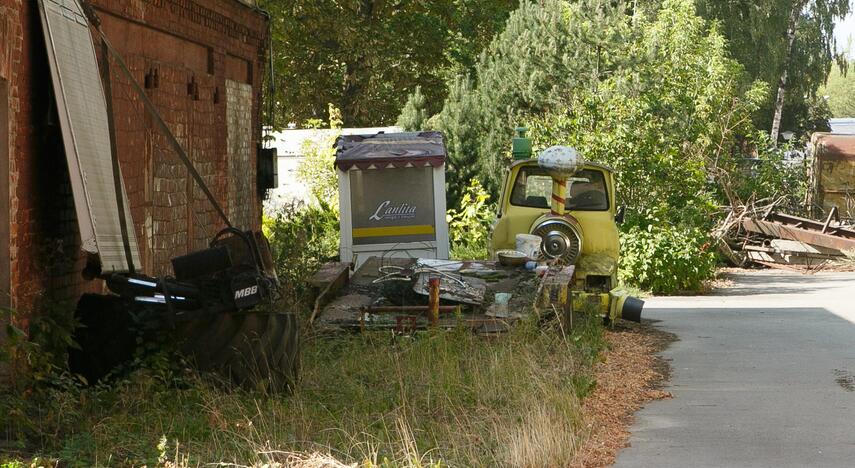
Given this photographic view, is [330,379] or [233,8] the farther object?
[233,8]

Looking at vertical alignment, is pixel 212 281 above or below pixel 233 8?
below

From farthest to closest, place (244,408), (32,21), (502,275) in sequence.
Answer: (502,275) < (32,21) < (244,408)

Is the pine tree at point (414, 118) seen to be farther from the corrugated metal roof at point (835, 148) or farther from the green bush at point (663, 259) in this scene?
the corrugated metal roof at point (835, 148)

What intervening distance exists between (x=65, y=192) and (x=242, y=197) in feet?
20.9

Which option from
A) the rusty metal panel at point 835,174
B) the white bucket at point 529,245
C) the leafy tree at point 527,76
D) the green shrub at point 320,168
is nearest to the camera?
the white bucket at point 529,245

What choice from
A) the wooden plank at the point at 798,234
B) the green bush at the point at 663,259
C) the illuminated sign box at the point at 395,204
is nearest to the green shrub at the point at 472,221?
the green bush at the point at 663,259

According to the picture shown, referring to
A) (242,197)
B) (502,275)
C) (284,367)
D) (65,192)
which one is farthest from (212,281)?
(242,197)

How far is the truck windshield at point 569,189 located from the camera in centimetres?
1523

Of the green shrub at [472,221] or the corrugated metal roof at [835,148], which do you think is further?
the corrugated metal roof at [835,148]

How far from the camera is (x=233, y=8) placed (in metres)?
14.7

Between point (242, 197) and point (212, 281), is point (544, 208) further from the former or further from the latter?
point (212, 281)

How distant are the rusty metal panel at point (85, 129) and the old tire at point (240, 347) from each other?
71 cm

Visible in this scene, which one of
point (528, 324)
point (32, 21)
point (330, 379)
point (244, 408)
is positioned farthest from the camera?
point (528, 324)

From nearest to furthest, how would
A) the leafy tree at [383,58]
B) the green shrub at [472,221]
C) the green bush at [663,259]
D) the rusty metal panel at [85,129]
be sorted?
1. the rusty metal panel at [85,129]
2. the green bush at [663,259]
3. the green shrub at [472,221]
4. the leafy tree at [383,58]
